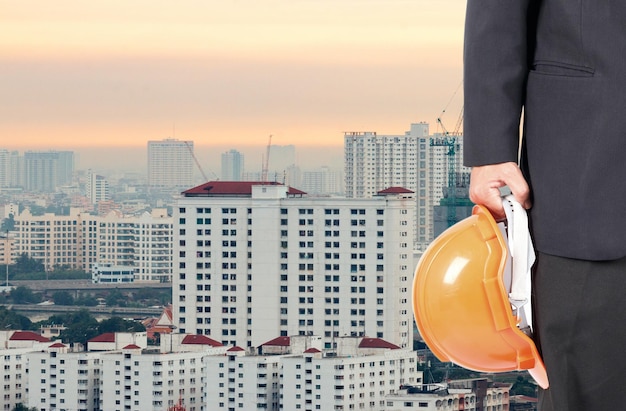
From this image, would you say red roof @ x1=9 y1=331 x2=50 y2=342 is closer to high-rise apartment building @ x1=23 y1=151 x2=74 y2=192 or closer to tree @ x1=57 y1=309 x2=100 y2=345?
tree @ x1=57 y1=309 x2=100 y2=345

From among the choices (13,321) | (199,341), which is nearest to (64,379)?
(199,341)

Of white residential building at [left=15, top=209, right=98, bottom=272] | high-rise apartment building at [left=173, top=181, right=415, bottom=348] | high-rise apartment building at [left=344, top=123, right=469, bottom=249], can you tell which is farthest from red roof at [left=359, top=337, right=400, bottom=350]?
white residential building at [left=15, top=209, right=98, bottom=272]

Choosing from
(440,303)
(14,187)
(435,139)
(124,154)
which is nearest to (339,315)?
(435,139)

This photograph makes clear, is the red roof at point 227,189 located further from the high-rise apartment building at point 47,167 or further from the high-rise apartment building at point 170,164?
the high-rise apartment building at point 47,167

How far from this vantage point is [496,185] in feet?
2.68

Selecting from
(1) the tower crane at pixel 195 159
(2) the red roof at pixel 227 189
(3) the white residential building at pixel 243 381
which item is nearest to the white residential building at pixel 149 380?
(3) the white residential building at pixel 243 381

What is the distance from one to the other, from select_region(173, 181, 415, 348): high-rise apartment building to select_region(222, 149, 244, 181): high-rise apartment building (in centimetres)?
648

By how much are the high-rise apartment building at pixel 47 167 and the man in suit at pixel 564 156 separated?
105 ft

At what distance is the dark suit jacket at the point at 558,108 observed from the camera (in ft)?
2.57

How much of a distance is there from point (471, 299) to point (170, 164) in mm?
31711

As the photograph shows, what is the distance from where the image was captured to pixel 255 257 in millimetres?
23812

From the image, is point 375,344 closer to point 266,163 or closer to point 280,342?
point 280,342

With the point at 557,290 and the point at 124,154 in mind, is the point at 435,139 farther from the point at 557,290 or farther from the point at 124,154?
the point at 557,290

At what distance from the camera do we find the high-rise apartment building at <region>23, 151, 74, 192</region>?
3262 centimetres
